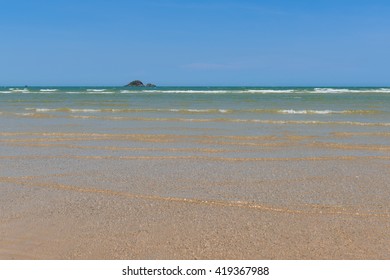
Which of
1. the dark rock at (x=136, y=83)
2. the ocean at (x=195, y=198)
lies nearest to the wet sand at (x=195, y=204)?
the ocean at (x=195, y=198)

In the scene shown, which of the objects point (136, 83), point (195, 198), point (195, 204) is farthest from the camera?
point (136, 83)

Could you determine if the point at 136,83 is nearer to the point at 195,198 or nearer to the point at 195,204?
the point at 195,198

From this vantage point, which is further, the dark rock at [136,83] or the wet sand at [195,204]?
the dark rock at [136,83]

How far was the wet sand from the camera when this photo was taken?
16.1 feet

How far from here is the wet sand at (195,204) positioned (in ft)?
16.1

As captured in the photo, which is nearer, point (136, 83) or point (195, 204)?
point (195, 204)

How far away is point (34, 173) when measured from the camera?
27.8 feet

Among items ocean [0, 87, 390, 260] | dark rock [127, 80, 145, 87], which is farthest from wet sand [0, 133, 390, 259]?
dark rock [127, 80, 145, 87]

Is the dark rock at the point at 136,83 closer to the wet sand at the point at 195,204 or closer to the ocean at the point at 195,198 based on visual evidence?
the ocean at the point at 195,198

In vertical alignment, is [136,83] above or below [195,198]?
above

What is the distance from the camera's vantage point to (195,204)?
6406 mm

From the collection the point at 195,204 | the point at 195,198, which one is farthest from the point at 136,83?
the point at 195,204

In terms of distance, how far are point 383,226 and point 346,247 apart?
89 centimetres

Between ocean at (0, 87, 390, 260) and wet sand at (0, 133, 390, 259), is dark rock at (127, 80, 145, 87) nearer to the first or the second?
ocean at (0, 87, 390, 260)
